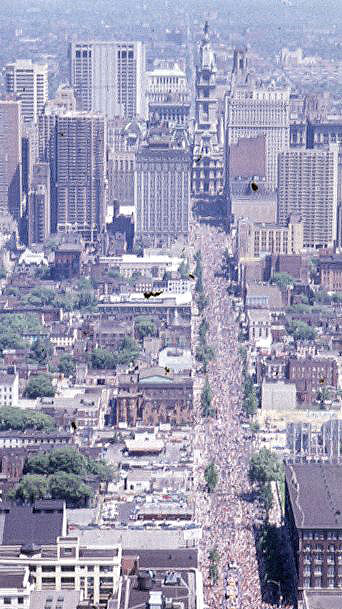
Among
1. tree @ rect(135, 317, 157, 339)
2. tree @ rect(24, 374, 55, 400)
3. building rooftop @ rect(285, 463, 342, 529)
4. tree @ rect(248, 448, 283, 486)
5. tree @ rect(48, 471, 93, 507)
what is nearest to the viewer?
building rooftop @ rect(285, 463, 342, 529)

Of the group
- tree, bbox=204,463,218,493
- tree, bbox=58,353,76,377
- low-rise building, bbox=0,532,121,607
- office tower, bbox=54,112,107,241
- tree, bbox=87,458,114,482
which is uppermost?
office tower, bbox=54,112,107,241

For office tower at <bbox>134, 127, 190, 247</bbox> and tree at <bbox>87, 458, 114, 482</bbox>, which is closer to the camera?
tree at <bbox>87, 458, 114, 482</bbox>

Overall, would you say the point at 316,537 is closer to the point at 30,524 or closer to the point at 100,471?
the point at 30,524

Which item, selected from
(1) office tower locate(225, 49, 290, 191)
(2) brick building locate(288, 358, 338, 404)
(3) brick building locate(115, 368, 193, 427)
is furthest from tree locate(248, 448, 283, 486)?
(1) office tower locate(225, 49, 290, 191)

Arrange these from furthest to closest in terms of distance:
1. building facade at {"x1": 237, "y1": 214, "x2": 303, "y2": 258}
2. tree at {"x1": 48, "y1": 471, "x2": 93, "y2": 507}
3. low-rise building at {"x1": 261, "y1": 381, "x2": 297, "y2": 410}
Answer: building facade at {"x1": 237, "y1": 214, "x2": 303, "y2": 258}, low-rise building at {"x1": 261, "y1": 381, "x2": 297, "y2": 410}, tree at {"x1": 48, "y1": 471, "x2": 93, "y2": 507}

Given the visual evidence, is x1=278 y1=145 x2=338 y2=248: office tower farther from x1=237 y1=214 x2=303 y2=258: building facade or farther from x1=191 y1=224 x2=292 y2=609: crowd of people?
x1=191 y1=224 x2=292 y2=609: crowd of people

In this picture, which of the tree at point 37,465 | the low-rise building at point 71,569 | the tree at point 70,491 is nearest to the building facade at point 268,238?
the tree at point 37,465

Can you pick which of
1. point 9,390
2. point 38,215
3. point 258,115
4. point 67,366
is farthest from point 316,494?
point 258,115
